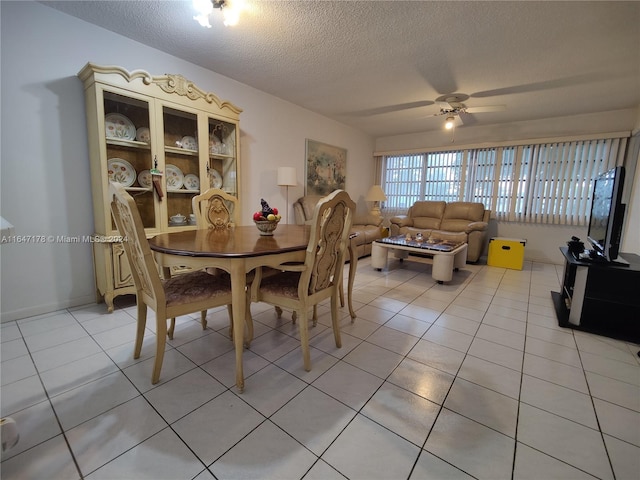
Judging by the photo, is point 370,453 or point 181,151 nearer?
point 370,453

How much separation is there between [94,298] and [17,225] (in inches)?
31.7

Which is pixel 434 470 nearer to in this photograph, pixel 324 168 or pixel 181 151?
pixel 181 151

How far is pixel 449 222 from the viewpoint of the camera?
489cm

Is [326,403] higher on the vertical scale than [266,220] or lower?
lower

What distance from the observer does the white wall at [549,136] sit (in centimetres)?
372

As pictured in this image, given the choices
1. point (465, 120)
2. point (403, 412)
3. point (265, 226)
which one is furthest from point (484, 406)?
point (465, 120)

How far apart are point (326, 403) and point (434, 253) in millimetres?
2458

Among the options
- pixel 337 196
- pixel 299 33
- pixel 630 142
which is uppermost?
pixel 299 33

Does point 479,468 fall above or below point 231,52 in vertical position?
below

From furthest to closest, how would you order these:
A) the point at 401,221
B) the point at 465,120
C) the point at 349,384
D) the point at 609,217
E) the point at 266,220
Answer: the point at 401,221
the point at 465,120
the point at 609,217
the point at 266,220
the point at 349,384

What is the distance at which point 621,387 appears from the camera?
156cm

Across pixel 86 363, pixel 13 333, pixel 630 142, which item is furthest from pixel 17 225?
pixel 630 142

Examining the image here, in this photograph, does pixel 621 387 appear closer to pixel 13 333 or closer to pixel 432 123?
pixel 13 333

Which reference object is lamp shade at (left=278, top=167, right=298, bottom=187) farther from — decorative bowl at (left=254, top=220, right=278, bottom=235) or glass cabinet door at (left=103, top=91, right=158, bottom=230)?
decorative bowl at (left=254, top=220, right=278, bottom=235)
